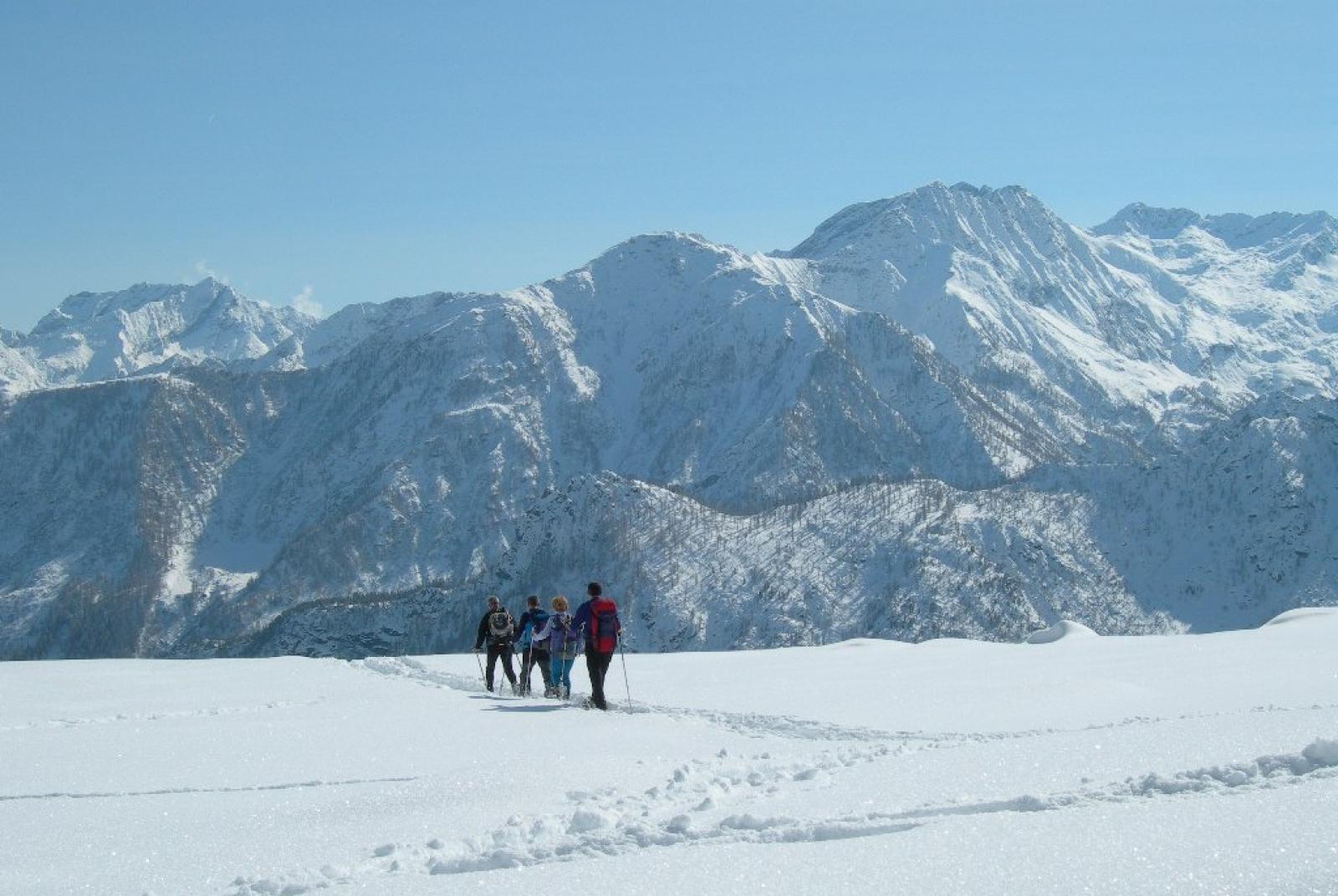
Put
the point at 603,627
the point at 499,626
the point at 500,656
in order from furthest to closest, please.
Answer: the point at 500,656, the point at 499,626, the point at 603,627

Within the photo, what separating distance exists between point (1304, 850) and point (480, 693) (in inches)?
859

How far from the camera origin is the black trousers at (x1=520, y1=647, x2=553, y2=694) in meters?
28.5

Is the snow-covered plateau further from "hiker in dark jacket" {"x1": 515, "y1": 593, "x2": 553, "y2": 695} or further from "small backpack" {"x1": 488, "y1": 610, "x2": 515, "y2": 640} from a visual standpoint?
"small backpack" {"x1": 488, "y1": 610, "x2": 515, "y2": 640}

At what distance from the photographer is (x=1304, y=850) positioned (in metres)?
10.3

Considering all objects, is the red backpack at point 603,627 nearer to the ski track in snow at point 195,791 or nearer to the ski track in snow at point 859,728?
the ski track in snow at point 859,728

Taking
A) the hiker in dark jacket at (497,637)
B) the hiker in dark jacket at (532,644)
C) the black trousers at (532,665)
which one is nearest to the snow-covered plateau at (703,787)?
the black trousers at (532,665)

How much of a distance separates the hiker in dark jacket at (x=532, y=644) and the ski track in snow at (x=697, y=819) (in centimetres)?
1209

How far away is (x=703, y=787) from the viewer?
16.2m

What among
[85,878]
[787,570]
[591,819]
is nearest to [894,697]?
[591,819]

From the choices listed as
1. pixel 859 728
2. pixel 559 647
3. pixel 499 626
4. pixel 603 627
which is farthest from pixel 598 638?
pixel 859 728

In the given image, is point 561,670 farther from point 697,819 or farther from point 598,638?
point 697,819

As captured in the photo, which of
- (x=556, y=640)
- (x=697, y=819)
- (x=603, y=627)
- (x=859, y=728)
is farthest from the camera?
(x=556, y=640)

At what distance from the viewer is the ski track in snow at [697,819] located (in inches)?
488

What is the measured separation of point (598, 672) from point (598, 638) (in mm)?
703
